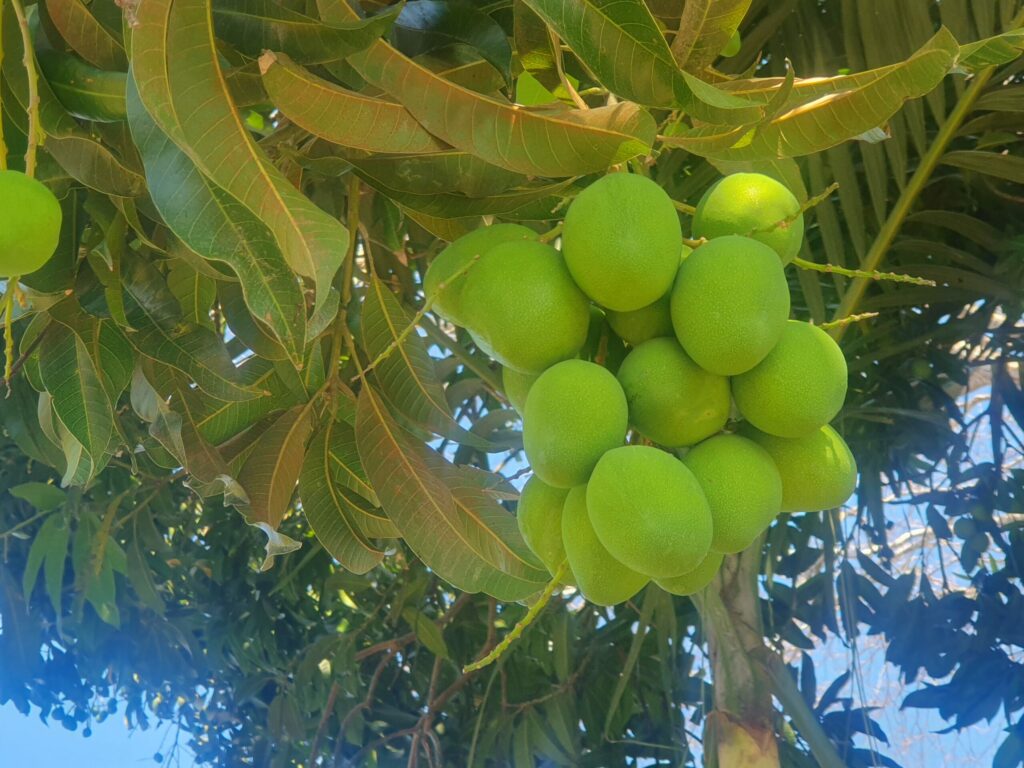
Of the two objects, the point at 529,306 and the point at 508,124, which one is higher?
the point at 508,124

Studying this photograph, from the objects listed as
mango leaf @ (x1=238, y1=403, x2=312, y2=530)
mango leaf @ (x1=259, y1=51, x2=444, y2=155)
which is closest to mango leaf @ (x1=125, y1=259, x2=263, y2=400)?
mango leaf @ (x1=238, y1=403, x2=312, y2=530)

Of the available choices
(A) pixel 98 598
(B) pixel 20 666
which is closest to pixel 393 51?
(A) pixel 98 598

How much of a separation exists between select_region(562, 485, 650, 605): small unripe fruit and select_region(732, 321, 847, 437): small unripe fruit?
4.3 inches

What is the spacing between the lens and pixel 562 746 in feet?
6.28

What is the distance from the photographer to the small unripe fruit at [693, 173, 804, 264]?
2.03 ft

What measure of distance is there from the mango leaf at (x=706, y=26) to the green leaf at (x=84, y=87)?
1.19 ft

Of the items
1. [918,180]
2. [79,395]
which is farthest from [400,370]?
[918,180]

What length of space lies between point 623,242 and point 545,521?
178mm

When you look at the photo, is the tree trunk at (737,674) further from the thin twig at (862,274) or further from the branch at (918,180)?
the thin twig at (862,274)

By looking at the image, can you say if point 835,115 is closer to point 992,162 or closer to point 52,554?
point 992,162

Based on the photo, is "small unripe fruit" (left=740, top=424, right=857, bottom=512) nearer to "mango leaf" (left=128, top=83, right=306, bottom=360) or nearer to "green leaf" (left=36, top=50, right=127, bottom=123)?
"mango leaf" (left=128, top=83, right=306, bottom=360)

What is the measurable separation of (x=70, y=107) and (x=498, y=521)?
43 cm

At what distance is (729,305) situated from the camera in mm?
540

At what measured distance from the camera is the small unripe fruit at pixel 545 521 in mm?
612
